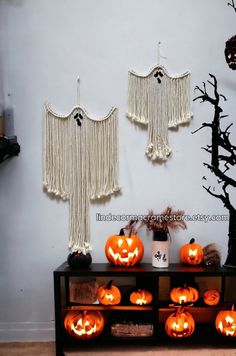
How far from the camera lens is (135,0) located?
2.16 metres

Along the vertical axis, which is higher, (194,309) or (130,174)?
(130,174)

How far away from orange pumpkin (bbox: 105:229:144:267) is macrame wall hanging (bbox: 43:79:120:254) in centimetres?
22

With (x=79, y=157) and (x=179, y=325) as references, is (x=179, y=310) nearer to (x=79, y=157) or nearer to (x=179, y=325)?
(x=179, y=325)

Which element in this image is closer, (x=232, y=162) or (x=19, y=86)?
(x=232, y=162)

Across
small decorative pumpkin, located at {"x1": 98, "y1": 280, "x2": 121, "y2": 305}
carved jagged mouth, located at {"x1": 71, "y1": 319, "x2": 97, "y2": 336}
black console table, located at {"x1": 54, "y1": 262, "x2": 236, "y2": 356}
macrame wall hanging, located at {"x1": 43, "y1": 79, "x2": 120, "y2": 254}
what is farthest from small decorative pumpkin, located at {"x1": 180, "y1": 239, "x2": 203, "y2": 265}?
carved jagged mouth, located at {"x1": 71, "y1": 319, "x2": 97, "y2": 336}

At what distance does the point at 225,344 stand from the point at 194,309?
249mm

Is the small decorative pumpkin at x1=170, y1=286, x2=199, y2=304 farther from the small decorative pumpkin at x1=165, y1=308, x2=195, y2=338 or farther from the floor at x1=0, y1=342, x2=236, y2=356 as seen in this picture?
the floor at x1=0, y1=342, x2=236, y2=356

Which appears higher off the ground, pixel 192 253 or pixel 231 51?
pixel 231 51

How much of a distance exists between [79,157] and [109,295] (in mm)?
820

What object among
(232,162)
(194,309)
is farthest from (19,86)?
(194,309)

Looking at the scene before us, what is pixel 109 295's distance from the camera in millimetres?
1981

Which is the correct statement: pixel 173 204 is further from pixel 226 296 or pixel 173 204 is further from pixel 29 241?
pixel 29 241

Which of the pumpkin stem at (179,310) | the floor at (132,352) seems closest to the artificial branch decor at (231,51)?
the pumpkin stem at (179,310)

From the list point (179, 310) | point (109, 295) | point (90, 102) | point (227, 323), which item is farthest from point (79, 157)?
point (227, 323)
